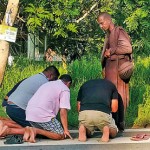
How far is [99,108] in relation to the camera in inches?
295

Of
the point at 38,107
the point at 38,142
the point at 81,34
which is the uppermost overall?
the point at 81,34

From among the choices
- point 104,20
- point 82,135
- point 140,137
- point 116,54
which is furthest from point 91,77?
point 82,135

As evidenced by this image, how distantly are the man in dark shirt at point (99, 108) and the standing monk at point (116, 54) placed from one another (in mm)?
407

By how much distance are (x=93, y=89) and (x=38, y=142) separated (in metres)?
1.11

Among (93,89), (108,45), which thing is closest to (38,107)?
(93,89)

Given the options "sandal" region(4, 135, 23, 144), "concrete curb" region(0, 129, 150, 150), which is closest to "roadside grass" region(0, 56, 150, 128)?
"concrete curb" region(0, 129, 150, 150)

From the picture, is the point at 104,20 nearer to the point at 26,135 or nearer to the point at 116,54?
the point at 116,54

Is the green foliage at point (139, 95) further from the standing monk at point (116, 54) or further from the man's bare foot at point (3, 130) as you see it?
the man's bare foot at point (3, 130)

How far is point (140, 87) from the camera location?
1037 cm

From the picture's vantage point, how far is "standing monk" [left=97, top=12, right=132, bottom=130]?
8.02 m

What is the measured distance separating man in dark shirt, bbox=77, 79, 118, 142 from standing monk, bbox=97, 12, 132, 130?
0.41m

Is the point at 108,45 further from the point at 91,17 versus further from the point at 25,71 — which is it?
the point at 91,17

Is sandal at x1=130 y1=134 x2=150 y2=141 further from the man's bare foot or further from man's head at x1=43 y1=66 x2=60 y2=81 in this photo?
the man's bare foot

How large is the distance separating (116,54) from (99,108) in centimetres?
112
